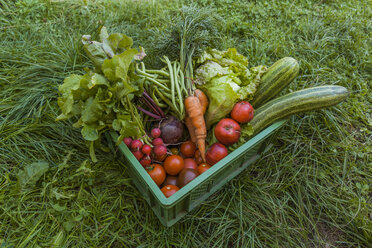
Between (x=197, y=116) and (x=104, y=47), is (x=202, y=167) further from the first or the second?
(x=104, y=47)

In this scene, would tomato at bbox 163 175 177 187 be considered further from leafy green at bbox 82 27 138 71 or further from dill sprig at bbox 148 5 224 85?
leafy green at bbox 82 27 138 71

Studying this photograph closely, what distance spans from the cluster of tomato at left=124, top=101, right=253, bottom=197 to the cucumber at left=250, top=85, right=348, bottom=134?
7.3 inches

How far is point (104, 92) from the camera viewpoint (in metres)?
1.73

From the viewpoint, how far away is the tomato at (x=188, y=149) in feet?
7.49

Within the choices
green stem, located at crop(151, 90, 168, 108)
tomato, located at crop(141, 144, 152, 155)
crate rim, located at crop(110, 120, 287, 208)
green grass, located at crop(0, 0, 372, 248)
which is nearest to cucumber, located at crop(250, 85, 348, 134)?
crate rim, located at crop(110, 120, 287, 208)

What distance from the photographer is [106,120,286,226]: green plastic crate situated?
5.38 feet

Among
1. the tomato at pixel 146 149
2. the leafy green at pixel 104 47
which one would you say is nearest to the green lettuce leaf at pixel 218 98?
the tomato at pixel 146 149

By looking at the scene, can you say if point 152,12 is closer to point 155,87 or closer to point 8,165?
point 155,87

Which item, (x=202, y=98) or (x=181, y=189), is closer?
(x=181, y=189)

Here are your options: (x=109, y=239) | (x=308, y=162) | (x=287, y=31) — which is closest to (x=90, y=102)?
(x=109, y=239)

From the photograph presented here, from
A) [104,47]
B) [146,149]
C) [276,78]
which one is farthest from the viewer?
A: [276,78]

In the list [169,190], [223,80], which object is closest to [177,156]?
[169,190]

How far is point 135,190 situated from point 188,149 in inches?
24.6

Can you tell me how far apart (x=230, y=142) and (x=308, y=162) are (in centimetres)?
103
